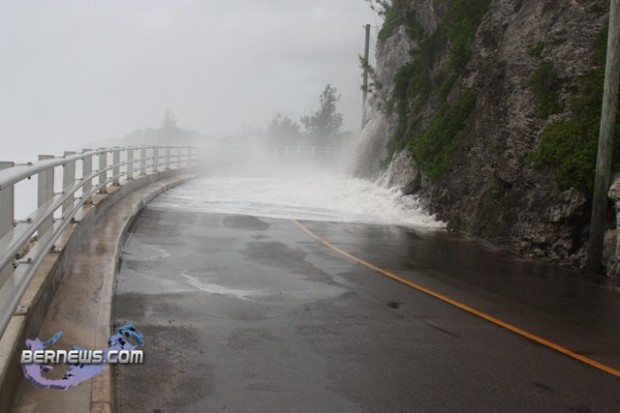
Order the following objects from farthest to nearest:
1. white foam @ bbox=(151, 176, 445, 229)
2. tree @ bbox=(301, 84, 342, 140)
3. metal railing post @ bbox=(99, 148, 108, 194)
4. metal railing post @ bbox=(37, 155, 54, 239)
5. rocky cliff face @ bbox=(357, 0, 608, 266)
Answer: tree @ bbox=(301, 84, 342, 140) < white foam @ bbox=(151, 176, 445, 229) < metal railing post @ bbox=(99, 148, 108, 194) < rocky cliff face @ bbox=(357, 0, 608, 266) < metal railing post @ bbox=(37, 155, 54, 239)

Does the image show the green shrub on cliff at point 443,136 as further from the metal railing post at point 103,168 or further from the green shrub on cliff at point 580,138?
the metal railing post at point 103,168

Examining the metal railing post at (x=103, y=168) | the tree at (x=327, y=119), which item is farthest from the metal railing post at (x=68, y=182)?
the tree at (x=327, y=119)

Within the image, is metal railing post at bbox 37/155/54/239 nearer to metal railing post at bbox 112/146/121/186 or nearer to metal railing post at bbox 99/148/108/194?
metal railing post at bbox 99/148/108/194

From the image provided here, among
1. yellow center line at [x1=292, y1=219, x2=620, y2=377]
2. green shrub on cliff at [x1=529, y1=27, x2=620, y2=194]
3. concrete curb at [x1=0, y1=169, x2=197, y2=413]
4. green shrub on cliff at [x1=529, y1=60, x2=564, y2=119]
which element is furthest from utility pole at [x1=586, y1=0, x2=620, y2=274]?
concrete curb at [x1=0, y1=169, x2=197, y2=413]

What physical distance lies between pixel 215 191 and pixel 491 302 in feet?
63.7

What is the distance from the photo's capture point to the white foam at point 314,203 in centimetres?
A: 1952

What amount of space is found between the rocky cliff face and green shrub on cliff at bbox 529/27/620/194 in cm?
23

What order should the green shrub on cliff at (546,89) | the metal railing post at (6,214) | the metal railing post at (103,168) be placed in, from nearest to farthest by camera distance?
1. the metal railing post at (6,214)
2. the metal railing post at (103,168)
3. the green shrub on cliff at (546,89)

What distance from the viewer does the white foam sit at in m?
19.5

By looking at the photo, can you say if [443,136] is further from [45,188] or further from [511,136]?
[45,188]

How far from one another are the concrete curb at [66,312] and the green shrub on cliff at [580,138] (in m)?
8.42

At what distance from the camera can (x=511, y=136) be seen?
1606cm

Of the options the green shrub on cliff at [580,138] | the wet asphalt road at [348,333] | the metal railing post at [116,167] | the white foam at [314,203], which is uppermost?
the green shrub on cliff at [580,138]

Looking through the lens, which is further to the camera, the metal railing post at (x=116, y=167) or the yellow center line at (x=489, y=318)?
the metal railing post at (x=116, y=167)
